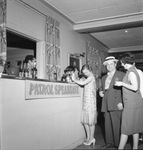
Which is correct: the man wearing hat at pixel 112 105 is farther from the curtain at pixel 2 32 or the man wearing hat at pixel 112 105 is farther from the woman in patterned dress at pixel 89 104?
the curtain at pixel 2 32

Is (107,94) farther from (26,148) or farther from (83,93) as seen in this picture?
(26,148)

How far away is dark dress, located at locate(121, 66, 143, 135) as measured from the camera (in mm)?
2967

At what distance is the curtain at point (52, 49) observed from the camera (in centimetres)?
444

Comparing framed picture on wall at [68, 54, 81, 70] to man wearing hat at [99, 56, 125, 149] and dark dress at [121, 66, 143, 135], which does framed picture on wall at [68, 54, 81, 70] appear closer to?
man wearing hat at [99, 56, 125, 149]

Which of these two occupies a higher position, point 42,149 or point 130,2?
point 130,2

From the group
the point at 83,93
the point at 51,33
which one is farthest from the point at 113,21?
the point at 83,93

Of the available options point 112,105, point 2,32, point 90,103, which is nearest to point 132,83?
point 112,105

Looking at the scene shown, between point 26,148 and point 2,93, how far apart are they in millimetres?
843

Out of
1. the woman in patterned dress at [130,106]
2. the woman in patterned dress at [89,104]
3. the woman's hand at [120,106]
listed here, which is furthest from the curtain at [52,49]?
the woman in patterned dress at [130,106]

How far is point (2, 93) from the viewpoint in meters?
2.31

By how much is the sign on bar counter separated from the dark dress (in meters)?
1.12

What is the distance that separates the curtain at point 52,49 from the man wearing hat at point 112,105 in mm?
1329

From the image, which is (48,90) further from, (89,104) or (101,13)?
(101,13)

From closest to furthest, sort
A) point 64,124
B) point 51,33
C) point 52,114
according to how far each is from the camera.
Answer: point 52,114
point 64,124
point 51,33
